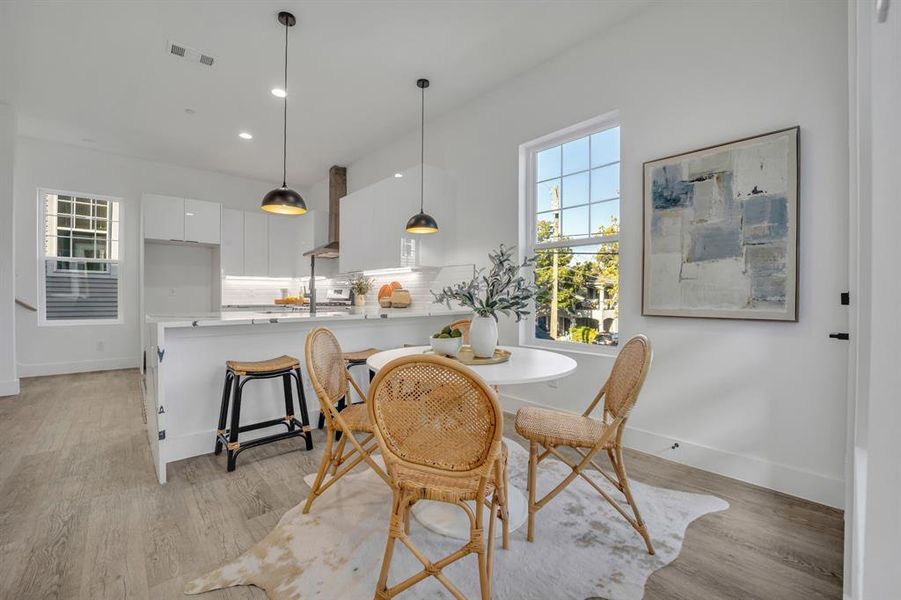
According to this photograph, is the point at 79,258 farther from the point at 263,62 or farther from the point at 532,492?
the point at 532,492

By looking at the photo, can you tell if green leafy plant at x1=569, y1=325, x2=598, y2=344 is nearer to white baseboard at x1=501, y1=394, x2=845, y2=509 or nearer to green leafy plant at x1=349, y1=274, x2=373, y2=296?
white baseboard at x1=501, y1=394, x2=845, y2=509

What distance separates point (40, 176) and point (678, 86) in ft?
24.4

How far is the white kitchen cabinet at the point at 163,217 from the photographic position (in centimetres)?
555

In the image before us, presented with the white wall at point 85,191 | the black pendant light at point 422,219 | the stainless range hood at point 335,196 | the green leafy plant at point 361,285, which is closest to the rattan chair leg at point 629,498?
the black pendant light at point 422,219

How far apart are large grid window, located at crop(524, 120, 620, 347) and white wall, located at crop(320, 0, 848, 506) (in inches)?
7.4

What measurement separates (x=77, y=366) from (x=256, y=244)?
114 inches

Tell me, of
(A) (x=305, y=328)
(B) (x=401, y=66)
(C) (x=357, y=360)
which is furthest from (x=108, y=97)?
(C) (x=357, y=360)

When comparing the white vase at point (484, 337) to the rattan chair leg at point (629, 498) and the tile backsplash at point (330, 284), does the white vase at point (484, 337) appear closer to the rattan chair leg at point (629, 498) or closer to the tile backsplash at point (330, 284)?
the rattan chair leg at point (629, 498)

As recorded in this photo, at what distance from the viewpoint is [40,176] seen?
5.20 m

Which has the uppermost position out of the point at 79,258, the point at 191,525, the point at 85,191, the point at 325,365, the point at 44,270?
the point at 85,191

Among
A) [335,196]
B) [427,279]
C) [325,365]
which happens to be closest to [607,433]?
[325,365]

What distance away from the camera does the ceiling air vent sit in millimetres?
3238

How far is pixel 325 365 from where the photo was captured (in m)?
2.02

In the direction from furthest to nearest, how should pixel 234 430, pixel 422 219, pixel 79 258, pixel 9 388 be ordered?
pixel 79 258, pixel 9 388, pixel 422 219, pixel 234 430
